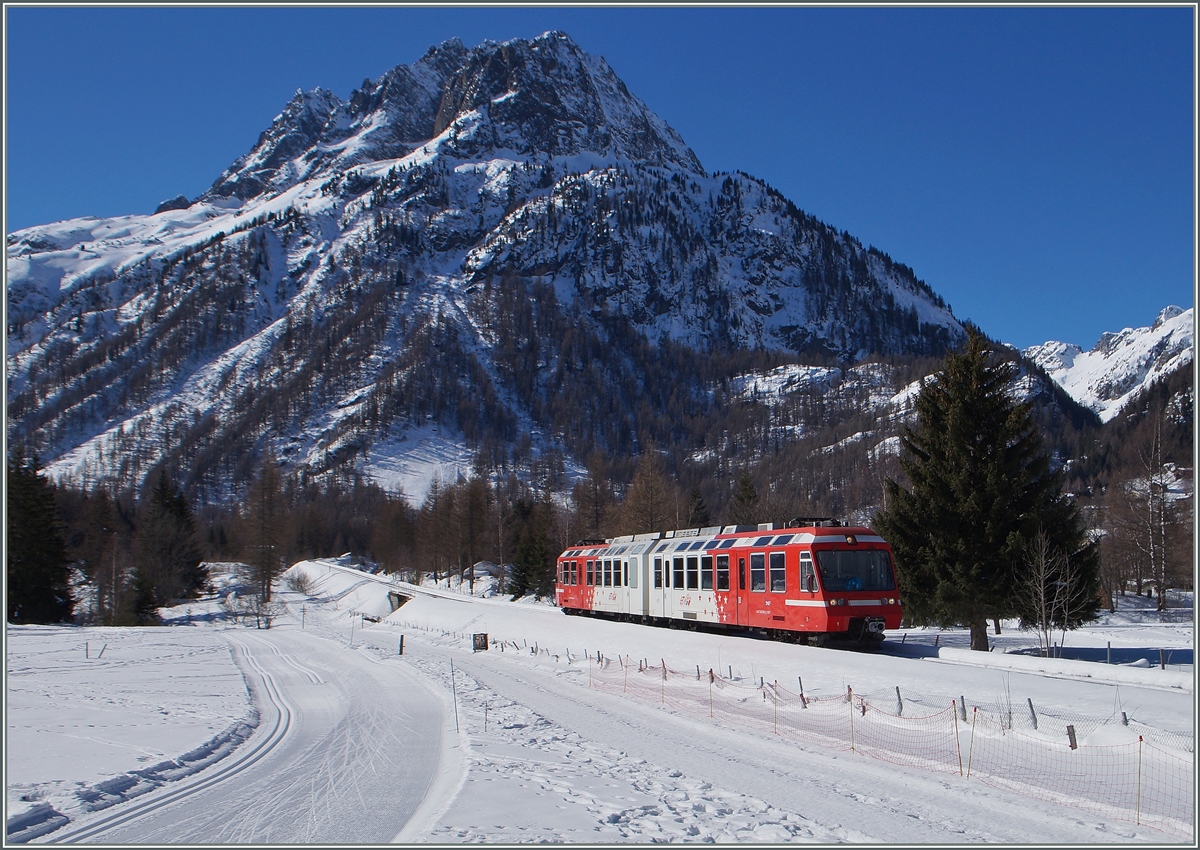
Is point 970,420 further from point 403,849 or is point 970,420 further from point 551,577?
point 551,577

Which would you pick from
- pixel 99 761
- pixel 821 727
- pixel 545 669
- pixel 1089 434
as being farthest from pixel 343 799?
pixel 1089 434

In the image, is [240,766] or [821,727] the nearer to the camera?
[240,766]

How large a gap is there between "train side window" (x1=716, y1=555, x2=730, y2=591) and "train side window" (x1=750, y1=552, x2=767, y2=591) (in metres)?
1.44

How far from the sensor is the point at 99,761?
11.1 m

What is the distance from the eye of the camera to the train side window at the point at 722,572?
24617 millimetres

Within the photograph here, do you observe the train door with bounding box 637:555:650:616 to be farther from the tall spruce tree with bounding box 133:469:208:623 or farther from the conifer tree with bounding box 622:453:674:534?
the tall spruce tree with bounding box 133:469:208:623

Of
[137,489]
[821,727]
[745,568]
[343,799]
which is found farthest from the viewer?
[137,489]

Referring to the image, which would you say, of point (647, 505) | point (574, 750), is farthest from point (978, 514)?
point (647, 505)

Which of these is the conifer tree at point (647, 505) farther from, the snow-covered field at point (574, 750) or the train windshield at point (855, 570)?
the train windshield at point (855, 570)

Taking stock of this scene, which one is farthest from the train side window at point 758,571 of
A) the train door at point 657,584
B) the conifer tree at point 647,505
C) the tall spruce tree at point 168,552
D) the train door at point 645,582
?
the tall spruce tree at point 168,552

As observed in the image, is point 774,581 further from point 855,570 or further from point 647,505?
point 647,505

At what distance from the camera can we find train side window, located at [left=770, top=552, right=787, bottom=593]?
71.3 feet

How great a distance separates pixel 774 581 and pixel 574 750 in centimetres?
1085

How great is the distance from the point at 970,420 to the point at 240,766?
2112cm
